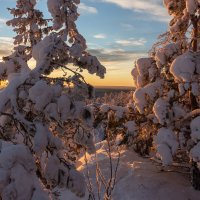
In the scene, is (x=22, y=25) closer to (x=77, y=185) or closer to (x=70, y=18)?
(x=70, y=18)

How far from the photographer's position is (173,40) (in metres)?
13.4

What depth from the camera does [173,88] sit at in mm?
13094

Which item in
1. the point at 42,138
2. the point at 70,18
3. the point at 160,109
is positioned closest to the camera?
the point at 42,138

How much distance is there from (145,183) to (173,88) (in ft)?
11.5

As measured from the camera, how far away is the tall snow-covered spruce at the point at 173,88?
1134 cm

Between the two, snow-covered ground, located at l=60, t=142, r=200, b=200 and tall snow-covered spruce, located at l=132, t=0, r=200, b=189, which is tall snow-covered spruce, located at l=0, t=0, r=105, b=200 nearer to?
tall snow-covered spruce, located at l=132, t=0, r=200, b=189

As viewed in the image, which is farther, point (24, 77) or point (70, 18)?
point (70, 18)

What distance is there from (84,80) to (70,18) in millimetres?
9495

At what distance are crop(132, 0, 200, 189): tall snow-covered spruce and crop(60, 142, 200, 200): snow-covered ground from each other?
30.0 inches

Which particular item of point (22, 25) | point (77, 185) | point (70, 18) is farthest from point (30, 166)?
point (22, 25)

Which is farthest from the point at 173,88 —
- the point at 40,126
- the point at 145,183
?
the point at 40,126

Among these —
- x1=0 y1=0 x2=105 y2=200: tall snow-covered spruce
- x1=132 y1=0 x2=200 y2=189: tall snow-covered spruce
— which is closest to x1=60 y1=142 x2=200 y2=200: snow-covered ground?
x1=132 y1=0 x2=200 y2=189: tall snow-covered spruce

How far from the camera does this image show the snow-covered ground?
12.9 metres

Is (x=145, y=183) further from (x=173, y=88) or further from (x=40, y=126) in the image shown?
(x=40, y=126)
